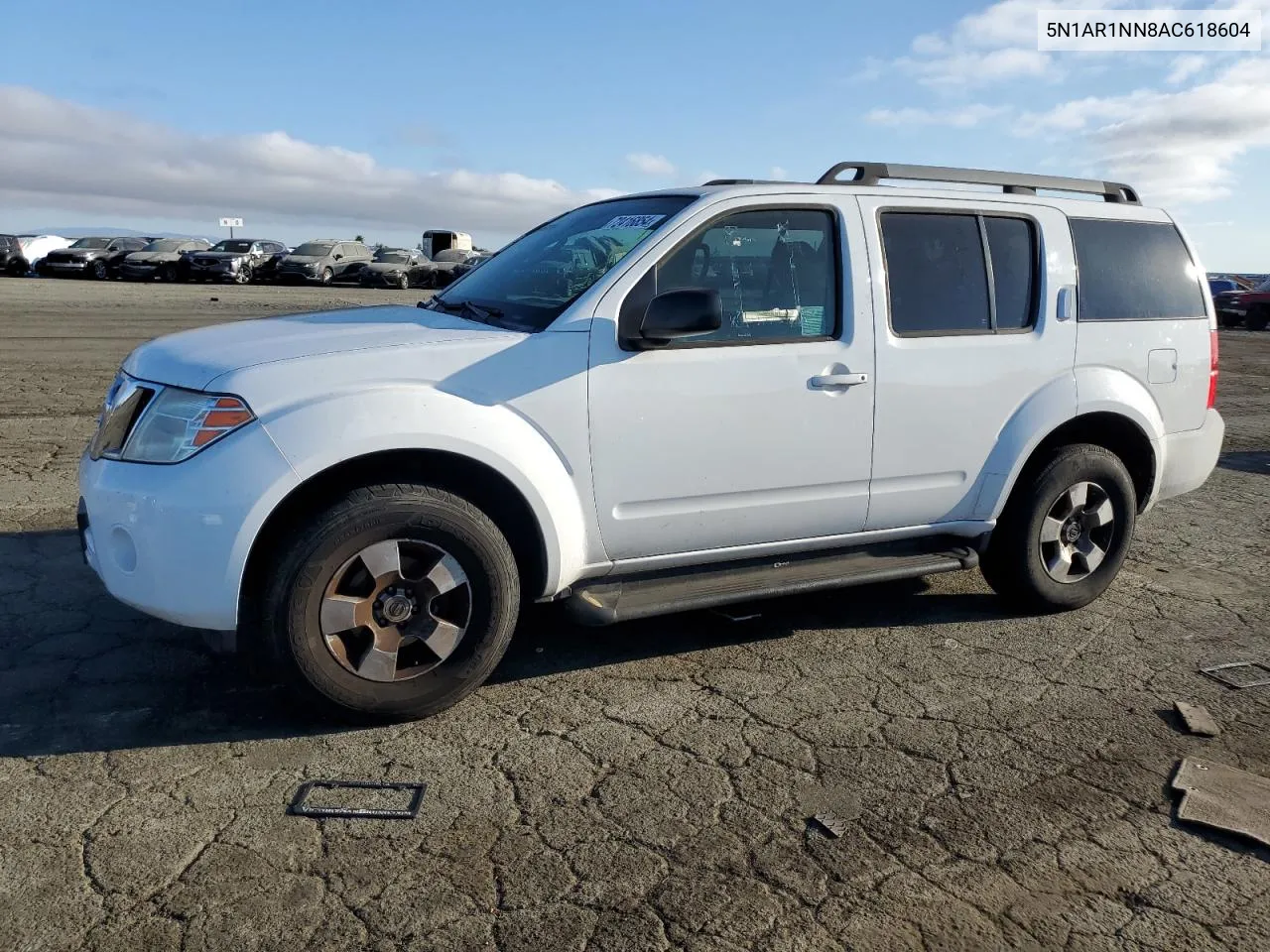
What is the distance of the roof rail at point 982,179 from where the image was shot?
187 inches

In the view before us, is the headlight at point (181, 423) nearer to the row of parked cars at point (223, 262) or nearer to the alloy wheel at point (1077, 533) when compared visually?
the alloy wheel at point (1077, 533)

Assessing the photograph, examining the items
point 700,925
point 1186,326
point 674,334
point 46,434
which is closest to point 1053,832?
point 700,925

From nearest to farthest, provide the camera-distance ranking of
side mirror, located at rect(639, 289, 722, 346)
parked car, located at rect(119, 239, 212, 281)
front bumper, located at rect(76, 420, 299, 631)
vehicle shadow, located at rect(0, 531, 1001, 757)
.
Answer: front bumper, located at rect(76, 420, 299, 631)
vehicle shadow, located at rect(0, 531, 1001, 757)
side mirror, located at rect(639, 289, 722, 346)
parked car, located at rect(119, 239, 212, 281)

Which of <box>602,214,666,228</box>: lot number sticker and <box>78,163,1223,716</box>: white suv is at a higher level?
<box>602,214,666,228</box>: lot number sticker

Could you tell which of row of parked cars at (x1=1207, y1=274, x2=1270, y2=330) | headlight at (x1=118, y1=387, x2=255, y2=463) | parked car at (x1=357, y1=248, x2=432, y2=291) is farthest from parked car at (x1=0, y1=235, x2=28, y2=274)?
headlight at (x1=118, y1=387, x2=255, y2=463)

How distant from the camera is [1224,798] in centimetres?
341

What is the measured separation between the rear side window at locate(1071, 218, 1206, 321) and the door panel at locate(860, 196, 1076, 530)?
0.20 m

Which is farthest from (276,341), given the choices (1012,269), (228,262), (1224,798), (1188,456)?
(228,262)

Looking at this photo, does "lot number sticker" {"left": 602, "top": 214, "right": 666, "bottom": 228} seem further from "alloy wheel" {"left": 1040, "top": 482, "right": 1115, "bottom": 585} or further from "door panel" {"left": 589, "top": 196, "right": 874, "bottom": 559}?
"alloy wheel" {"left": 1040, "top": 482, "right": 1115, "bottom": 585}

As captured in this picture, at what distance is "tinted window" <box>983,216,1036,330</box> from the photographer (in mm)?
4828

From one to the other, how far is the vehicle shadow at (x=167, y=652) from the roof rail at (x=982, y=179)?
6.52 feet

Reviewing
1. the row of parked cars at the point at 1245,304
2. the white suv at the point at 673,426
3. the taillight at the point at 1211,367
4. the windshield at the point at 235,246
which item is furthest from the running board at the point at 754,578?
the windshield at the point at 235,246

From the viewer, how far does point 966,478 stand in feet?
15.6

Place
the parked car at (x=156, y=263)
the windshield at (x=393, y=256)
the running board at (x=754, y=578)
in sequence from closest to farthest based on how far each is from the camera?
the running board at (x=754, y=578) < the parked car at (x=156, y=263) < the windshield at (x=393, y=256)
